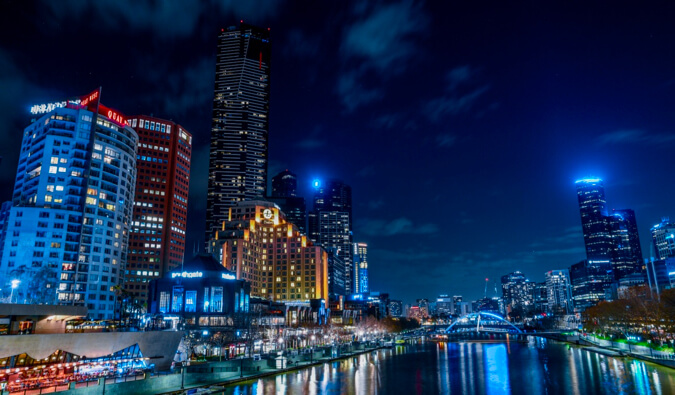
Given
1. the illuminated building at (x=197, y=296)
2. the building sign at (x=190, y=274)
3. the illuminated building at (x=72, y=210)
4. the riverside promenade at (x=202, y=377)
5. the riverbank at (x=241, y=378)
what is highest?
the illuminated building at (x=72, y=210)

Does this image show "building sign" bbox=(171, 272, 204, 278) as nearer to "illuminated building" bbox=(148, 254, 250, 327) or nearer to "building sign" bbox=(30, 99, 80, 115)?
"illuminated building" bbox=(148, 254, 250, 327)

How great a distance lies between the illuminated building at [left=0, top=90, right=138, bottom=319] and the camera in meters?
123

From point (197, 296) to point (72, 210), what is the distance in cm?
4285

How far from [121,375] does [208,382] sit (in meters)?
16.3

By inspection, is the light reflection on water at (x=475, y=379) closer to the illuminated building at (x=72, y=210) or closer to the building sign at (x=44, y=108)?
the illuminated building at (x=72, y=210)

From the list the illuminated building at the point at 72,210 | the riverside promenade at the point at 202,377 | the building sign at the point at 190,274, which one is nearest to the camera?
the riverside promenade at the point at 202,377

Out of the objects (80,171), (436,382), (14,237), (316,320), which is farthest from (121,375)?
(316,320)

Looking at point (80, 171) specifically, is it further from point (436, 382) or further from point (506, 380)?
point (506, 380)

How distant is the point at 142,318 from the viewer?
13212 centimetres

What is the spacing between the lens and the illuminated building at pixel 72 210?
404 feet

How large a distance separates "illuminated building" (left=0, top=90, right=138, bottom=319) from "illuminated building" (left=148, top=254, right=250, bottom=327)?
42.0 ft

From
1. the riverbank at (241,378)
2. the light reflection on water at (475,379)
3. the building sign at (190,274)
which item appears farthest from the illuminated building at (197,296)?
the light reflection on water at (475,379)

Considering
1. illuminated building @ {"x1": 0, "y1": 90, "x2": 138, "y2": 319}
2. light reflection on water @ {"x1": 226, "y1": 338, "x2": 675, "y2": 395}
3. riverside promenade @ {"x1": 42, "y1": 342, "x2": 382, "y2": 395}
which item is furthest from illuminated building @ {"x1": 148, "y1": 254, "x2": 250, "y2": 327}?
light reflection on water @ {"x1": 226, "y1": 338, "x2": 675, "y2": 395}

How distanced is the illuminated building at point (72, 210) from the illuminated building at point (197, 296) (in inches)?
504
